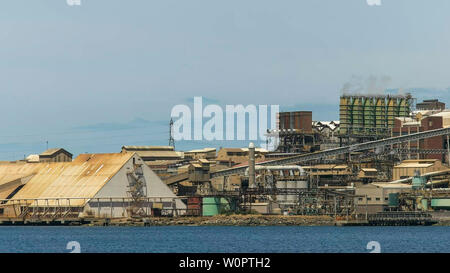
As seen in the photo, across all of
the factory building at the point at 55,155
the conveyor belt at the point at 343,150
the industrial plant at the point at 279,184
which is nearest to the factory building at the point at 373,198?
the industrial plant at the point at 279,184

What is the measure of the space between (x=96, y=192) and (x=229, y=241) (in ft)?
141

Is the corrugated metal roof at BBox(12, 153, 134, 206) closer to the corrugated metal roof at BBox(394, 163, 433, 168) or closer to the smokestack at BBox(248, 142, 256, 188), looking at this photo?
the smokestack at BBox(248, 142, 256, 188)

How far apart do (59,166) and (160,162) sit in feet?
177

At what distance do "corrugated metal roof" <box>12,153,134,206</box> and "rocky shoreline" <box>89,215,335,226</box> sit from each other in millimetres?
7160

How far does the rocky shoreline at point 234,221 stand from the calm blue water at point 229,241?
538 inches

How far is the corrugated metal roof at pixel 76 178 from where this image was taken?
126875 millimetres

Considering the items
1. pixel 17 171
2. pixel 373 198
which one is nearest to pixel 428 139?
pixel 373 198

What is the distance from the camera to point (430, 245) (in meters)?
78.9

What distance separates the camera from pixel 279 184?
13388 cm

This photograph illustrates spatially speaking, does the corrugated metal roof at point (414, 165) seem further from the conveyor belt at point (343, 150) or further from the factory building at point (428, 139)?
the factory building at point (428, 139)

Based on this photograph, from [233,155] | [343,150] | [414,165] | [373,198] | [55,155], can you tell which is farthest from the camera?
[233,155]

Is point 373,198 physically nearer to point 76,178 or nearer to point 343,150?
point 343,150
